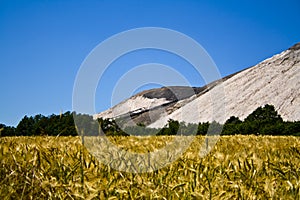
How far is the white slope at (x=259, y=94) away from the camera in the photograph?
156 feet

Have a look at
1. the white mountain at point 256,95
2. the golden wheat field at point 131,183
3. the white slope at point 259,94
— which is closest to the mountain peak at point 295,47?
the white mountain at point 256,95

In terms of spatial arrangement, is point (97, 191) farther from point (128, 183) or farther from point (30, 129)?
point (30, 129)

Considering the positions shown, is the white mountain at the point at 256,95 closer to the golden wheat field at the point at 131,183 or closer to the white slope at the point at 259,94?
the white slope at the point at 259,94

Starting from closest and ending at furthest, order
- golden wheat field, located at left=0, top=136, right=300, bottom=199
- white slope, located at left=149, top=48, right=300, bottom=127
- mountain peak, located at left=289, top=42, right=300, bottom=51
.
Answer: golden wheat field, located at left=0, top=136, right=300, bottom=199 < white slope, located at left=149, top=48, right=300, bottom=127 < mountain peak, located at left=289, top=42, right=300, bottom=51

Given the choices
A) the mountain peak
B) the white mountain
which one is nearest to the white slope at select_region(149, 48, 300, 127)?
the white mountain

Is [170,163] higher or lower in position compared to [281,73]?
lower

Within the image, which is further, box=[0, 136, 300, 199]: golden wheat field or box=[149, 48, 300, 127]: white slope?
box=[149, 48, 300, 127]: white slope

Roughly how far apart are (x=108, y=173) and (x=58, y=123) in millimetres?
14428

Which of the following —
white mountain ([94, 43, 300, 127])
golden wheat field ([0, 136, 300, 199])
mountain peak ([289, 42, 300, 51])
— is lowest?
golden wheat field ([0, 136, 300, 199])

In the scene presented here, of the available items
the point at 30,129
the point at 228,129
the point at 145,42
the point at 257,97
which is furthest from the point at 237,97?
the point at 145,42

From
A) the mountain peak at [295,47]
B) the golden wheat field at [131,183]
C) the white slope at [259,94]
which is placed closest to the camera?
the golden wheat field at [131,183]

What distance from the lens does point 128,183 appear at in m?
3.11

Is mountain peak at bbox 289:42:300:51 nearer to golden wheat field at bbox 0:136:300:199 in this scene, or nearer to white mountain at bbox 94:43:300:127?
white mountain at bbox 94:43:300:127

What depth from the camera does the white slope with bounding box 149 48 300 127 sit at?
4759 cm
